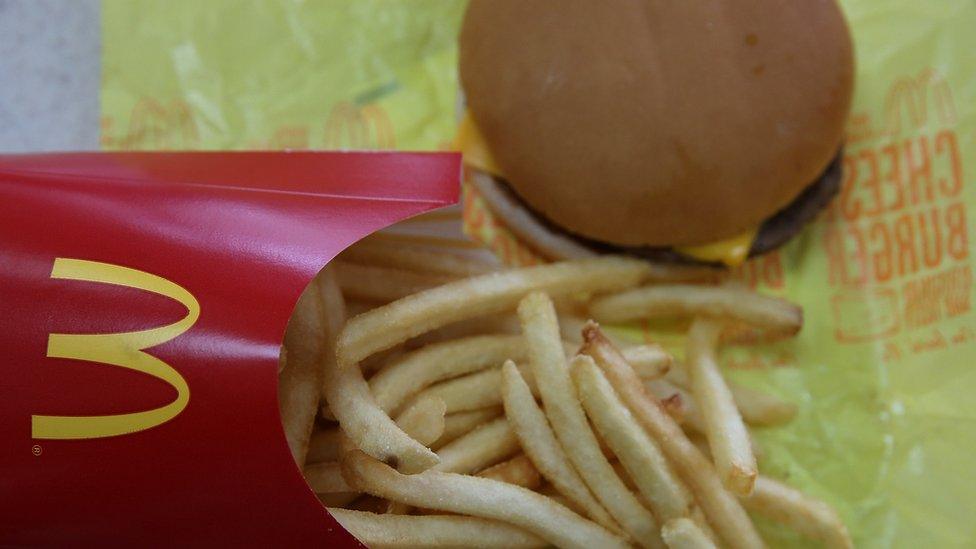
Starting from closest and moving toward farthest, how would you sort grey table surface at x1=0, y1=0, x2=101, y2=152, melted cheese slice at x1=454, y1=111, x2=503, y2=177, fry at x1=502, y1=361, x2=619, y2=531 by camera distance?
1. fry at x1=502, y1=361, x2=619, y2=531
2. melted cheese slice at x1=454, y1=111, x2=503, y2=177
3. grey table surface at x1=0, y1=0, x2=101, y2=152

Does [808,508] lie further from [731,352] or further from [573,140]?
[573,140]

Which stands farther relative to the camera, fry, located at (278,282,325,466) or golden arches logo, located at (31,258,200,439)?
fry, located at (278,282,325,466)

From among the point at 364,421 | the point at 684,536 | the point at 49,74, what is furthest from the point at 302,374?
the point at 49,74

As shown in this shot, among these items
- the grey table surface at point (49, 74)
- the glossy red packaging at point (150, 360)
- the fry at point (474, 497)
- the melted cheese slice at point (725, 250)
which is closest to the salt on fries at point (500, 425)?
the fry at point (474, 497)

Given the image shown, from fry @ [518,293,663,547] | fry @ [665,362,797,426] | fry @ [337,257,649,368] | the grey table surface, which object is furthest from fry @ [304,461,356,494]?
the grey table surface

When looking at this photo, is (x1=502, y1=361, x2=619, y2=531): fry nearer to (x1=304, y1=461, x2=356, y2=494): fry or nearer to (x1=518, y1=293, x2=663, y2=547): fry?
(x1=518, y1=293, x2=663, y2=547): fry

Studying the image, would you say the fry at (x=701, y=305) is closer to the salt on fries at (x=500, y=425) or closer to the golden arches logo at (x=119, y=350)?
the salt on fries at (x=500, y=425)

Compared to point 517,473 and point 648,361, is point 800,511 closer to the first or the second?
point 648,361
